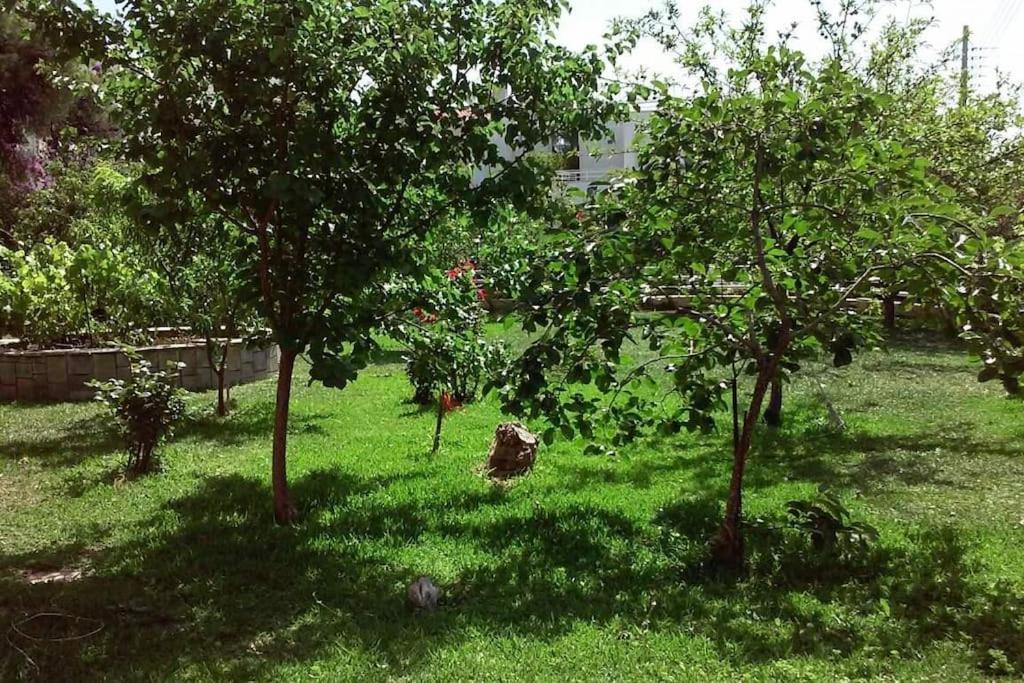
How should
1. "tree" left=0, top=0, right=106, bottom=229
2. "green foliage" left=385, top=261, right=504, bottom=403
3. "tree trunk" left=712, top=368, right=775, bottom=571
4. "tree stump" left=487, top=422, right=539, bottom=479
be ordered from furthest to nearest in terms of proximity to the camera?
"tree" left=0, top=0, right=106, bottom=229, "tree stump" left=487, top=422, right=539, bottom=479, "green foliage" left=385, top=261, right=504, bottom=403, "tree trunk" left=712, top=368, right=775, bottom=571

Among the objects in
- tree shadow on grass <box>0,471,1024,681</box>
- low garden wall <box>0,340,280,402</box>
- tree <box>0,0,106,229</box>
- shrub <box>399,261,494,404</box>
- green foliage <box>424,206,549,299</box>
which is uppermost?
tree <box>0,0,106,229</box>

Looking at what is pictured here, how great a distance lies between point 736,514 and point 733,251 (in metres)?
1.39

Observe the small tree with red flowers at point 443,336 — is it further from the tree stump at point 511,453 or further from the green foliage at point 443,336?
the tree stump at point 511,453

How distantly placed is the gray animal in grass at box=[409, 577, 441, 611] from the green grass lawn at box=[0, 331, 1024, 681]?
3.2 inches

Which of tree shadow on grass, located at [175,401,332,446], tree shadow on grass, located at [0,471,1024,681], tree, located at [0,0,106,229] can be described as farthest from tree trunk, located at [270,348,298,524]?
tree, located at [0,0,106,229]

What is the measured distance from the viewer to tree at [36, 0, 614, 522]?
3.84 m

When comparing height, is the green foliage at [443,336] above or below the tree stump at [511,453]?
above

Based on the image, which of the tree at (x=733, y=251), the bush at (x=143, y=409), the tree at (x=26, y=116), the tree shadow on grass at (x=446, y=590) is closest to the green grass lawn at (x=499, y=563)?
the tree shadow on grass at (x=446, y=590)

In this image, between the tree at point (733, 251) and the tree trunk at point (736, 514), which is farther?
the tree trunk at point (736, 514)

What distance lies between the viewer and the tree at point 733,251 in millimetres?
3547

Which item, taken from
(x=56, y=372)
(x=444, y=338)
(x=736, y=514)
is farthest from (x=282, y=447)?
(x=56, y=372)

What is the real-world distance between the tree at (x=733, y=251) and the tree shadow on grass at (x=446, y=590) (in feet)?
1.57

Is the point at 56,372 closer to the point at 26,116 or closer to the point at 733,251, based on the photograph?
the point at 26,116

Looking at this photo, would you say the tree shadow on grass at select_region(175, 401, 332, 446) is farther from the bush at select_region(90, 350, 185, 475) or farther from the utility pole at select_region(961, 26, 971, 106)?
the utility pole at select_region(961, 26, 971, 106)
